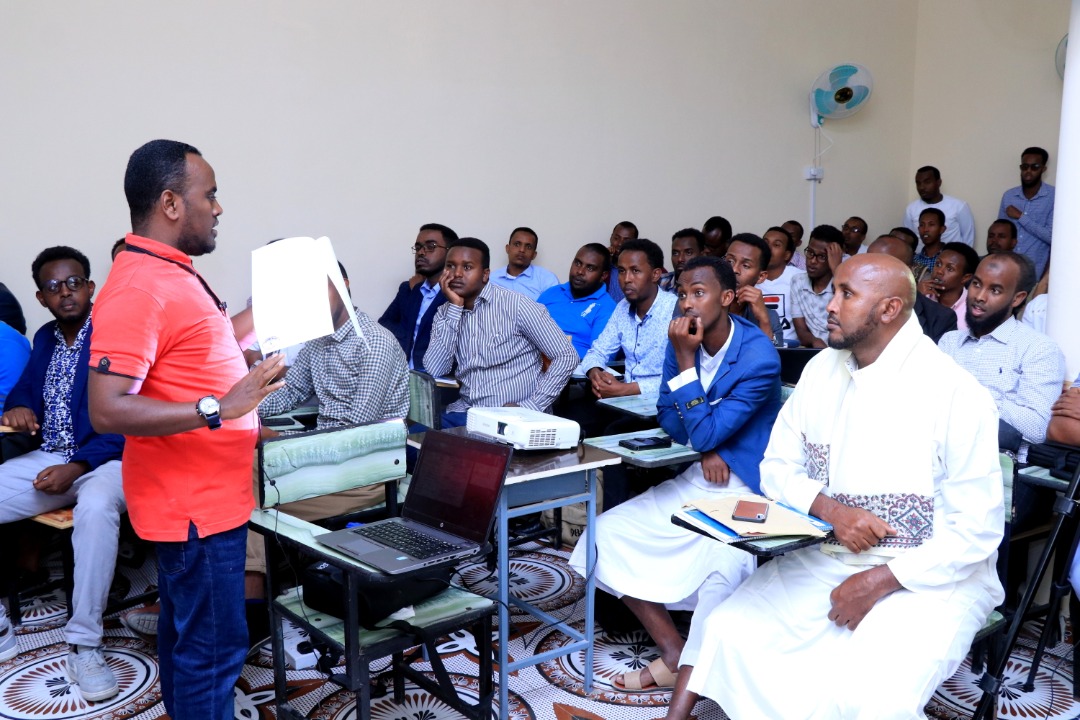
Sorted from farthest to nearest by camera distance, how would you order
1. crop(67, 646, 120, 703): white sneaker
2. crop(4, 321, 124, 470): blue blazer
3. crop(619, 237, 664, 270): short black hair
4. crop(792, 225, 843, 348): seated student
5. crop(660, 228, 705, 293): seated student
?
crop(660, 228, 705, 293): seated student < crop(792, 225, 843, 348): seated student < crop(619, 237, 664, 270): short black hair < crop(4, 321, 124, 470): blue blazer < crop(67, 646, 120, 703): white sneaker

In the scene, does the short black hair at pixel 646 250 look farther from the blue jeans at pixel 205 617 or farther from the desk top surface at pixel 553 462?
the blue jeans at pixel 205 617

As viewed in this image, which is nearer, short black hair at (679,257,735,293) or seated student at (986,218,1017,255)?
short black hair at (679,257,735,293)

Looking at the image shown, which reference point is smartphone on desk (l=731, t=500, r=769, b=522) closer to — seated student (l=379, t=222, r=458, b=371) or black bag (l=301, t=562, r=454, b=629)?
black bag (l=301, t=562, r=454, b=629)

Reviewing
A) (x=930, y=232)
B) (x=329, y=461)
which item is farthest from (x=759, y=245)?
(x=930, y=232)

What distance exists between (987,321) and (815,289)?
3.07 m

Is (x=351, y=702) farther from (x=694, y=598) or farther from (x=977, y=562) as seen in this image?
(x=977, y=562)

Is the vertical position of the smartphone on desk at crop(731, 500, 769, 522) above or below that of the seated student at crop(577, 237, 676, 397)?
below

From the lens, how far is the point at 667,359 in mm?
3486

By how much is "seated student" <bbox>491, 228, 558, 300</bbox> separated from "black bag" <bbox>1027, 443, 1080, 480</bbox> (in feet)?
12.9

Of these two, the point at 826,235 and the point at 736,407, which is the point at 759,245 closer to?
the point at 736,407

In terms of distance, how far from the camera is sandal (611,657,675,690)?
3014 mm

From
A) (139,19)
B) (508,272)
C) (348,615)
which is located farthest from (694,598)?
(139,19)

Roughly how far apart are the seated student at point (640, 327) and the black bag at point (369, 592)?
2.08 m

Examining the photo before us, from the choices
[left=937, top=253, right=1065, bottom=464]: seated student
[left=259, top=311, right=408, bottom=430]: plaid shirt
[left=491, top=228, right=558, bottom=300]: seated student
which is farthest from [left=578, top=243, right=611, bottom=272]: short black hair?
[left=937, top=253, right=1065, bottom=464]: seated student
